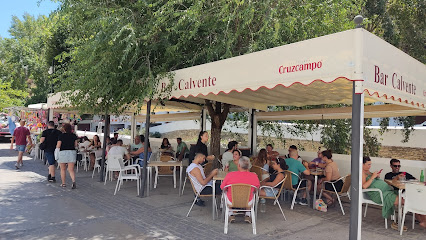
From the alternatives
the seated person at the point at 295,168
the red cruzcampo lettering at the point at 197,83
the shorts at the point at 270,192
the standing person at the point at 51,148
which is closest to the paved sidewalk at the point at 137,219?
the shorts at the point at 270,192

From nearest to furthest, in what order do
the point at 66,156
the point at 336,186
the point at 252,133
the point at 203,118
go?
the point at 336,186 → the point at 66,156 → the point at 252,133 → the point at 203,118

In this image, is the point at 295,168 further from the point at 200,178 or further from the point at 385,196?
the point at 200,178

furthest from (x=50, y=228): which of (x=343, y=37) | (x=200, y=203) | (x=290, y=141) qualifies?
(x=290, y=141)

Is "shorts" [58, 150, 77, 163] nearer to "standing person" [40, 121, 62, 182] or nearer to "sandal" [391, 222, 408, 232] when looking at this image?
"standing person" [40, 121, 62, 182]

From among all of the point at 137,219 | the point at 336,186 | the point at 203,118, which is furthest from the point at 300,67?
the point at 203,118

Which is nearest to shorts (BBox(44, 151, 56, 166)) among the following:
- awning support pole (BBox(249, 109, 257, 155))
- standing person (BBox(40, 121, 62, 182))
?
standing person (BBox(40, 121, 62, 182))

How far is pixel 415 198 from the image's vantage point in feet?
15.2

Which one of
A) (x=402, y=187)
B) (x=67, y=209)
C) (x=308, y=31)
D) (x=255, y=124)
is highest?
(x=308, y=31)

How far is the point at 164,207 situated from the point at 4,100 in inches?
902

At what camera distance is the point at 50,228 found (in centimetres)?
463

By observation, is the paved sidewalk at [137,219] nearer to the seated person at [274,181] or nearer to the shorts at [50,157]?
the seated person at [274,181]

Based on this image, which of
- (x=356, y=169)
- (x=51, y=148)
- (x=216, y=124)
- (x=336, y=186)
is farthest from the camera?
(x=216, y=124)

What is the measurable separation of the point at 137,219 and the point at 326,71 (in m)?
3.62

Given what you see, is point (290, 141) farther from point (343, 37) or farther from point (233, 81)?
point (343, 37)
